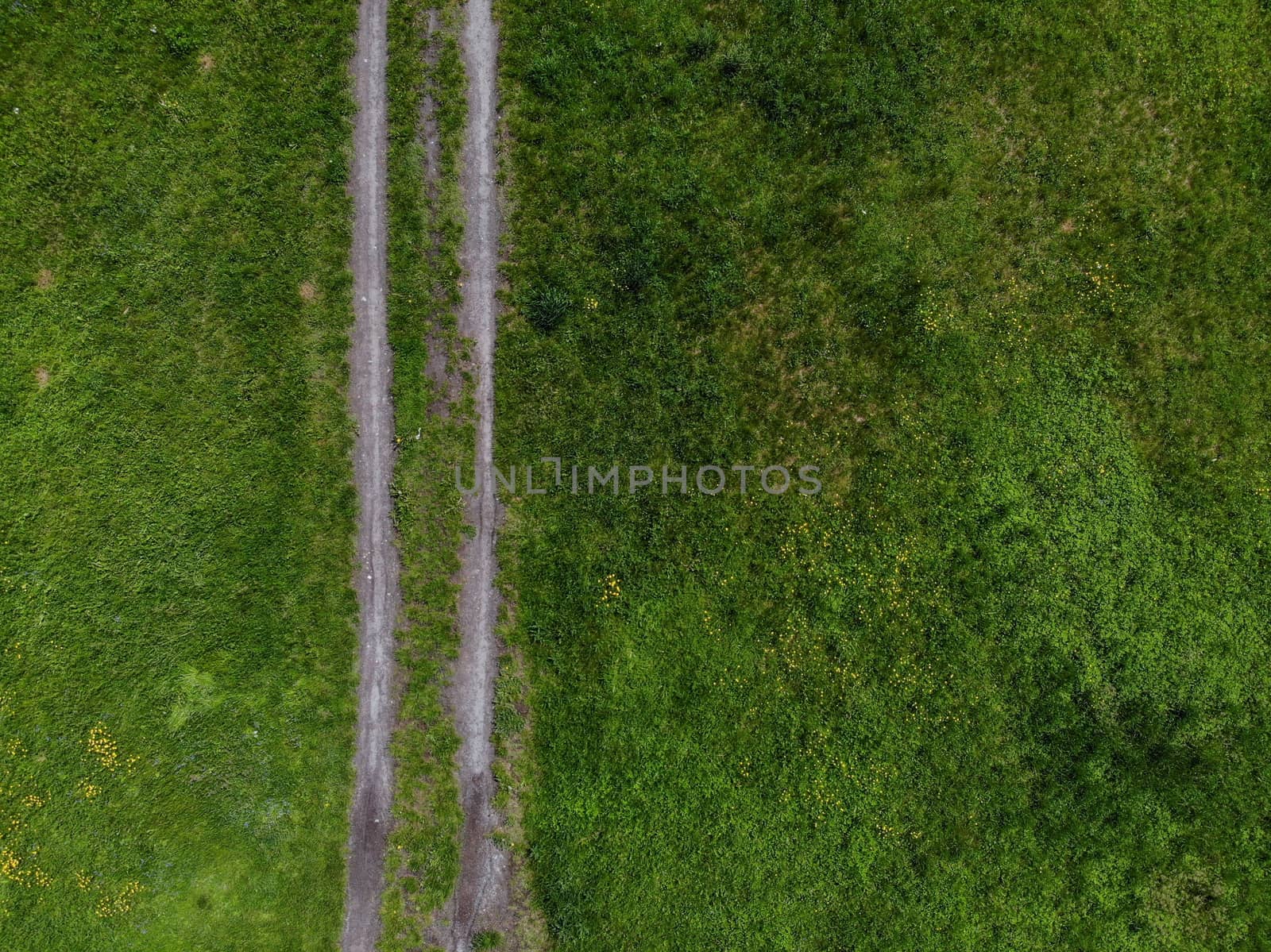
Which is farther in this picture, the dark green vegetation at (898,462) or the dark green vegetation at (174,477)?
the dark green vegetation at (898,462)

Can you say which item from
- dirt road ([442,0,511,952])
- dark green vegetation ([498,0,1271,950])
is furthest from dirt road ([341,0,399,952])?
dark green vegetation ([498,0,1271,950])

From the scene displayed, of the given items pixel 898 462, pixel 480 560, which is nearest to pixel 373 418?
pixel 480 560

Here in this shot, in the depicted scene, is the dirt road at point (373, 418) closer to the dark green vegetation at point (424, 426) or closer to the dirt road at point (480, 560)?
the dark green vegetation at point (424, 426)

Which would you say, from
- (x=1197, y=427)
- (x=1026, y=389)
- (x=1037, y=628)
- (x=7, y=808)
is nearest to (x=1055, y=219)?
(x=1026, y=389)

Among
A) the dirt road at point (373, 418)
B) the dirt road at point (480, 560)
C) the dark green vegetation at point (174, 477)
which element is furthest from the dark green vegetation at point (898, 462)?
the dark green vegetation at point (174, 477)

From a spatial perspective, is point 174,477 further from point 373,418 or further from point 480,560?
point 480,560
